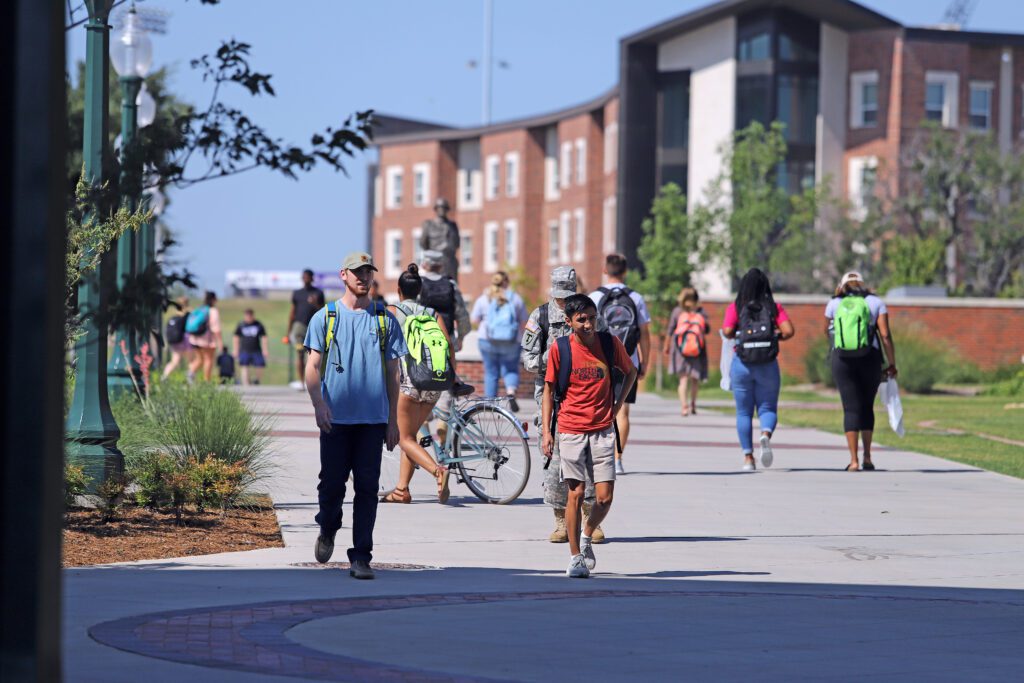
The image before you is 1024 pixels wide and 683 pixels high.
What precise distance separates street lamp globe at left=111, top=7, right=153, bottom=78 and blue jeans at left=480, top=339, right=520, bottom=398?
487 centimetres

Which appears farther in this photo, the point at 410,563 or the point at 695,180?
the point at 695,180

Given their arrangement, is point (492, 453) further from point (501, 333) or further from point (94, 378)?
point (501, 333)

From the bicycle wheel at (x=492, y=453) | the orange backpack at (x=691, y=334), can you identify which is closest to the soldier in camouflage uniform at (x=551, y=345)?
the bicycle wheel at (x=492, y=453)

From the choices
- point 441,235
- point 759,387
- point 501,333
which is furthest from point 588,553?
point 441,235

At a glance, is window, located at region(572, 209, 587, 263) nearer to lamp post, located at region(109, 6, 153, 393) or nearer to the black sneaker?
lamp post, located at region(109, 6, 153, 393)

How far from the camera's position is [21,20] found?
3.48 metres

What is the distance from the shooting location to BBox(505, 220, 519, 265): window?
7619 cm

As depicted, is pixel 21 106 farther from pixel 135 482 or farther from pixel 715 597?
pixel 135 482

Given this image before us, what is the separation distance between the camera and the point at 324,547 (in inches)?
383

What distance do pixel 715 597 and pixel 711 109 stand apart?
168 feet

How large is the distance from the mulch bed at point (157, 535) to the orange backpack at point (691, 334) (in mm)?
14949

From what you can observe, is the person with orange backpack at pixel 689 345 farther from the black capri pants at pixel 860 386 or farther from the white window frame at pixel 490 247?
the white window frame at pixel 490 247

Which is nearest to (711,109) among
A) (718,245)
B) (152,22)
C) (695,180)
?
(695,180)

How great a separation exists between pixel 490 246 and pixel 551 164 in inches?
241
